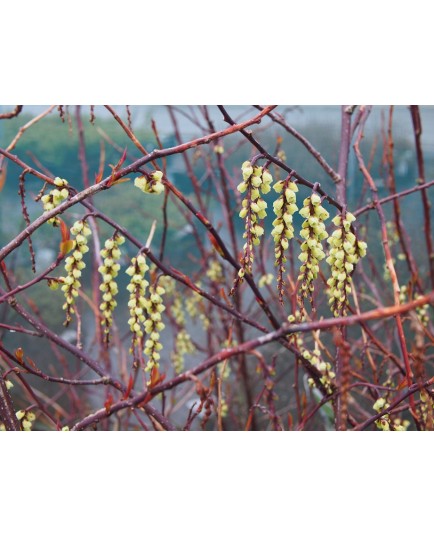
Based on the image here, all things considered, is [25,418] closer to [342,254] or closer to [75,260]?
[75,260]

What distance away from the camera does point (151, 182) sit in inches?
26.5

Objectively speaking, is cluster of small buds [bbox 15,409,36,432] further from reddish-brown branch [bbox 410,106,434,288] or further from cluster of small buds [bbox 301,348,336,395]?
reddish-brown branch [bbox 410,106,434,288]

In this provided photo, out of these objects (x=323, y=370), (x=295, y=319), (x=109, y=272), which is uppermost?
(x=109, y=272)

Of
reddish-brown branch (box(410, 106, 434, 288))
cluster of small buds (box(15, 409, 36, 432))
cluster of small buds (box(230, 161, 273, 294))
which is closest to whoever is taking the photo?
cluster of small buds (box(230, 161, 273, 294))

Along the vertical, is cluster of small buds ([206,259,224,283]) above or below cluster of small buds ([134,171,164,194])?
below

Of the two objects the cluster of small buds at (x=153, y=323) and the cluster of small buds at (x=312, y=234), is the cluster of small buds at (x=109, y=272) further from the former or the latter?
the cluster of small buds at (x=312, y=234)

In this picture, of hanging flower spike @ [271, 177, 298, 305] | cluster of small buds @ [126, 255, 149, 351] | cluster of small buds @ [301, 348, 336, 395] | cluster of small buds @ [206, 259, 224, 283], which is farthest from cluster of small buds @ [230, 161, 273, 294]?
cluster of small buds @ [206, 259, 224, 283]

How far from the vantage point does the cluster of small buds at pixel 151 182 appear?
0.66 meters

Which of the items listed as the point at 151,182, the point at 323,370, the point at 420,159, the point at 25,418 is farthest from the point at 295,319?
the point at 420,159

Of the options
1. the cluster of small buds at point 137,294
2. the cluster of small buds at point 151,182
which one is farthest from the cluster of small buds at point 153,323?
the cluster of small buds at point 151,182

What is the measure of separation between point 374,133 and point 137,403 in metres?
1.37

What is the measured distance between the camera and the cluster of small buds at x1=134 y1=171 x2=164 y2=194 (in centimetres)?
66

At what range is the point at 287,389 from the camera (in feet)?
6.55
